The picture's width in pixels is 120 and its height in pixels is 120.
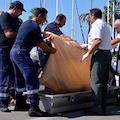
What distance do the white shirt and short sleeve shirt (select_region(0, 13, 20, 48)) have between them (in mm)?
1361

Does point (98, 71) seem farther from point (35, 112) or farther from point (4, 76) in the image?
point (4, 76)

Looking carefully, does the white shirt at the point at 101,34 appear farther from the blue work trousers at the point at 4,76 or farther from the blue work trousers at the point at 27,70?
the blue work trousers at the point at 4,76

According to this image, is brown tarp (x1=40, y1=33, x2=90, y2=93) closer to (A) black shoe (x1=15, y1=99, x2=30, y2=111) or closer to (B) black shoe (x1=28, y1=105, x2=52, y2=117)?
(B) black shoe (x1=28, y1=105, x2=52, y2=117)

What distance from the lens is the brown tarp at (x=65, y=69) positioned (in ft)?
15.0

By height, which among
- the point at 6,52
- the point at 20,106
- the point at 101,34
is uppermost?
the point at 101,34

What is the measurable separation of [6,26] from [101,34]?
160 centimetres

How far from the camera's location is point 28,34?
4301 millimetres

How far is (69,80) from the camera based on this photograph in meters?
4.63

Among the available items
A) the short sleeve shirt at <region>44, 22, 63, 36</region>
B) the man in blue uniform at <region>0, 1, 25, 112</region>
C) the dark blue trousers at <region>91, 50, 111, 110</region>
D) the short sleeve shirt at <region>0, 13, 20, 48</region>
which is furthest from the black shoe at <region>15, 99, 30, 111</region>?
the short sleeve shirt at <region>44, 22, 63, 36</region>

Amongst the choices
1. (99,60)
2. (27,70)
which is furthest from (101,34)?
(27,70)

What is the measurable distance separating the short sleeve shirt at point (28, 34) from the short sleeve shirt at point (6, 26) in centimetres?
31

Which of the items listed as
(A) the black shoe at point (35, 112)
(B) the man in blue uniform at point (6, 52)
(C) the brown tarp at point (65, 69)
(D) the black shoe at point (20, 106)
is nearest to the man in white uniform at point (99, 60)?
(C) the brown tarp at point (65, 69)

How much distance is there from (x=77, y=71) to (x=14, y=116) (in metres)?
1.33

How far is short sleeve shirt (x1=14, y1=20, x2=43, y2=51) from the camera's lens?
4293mm
